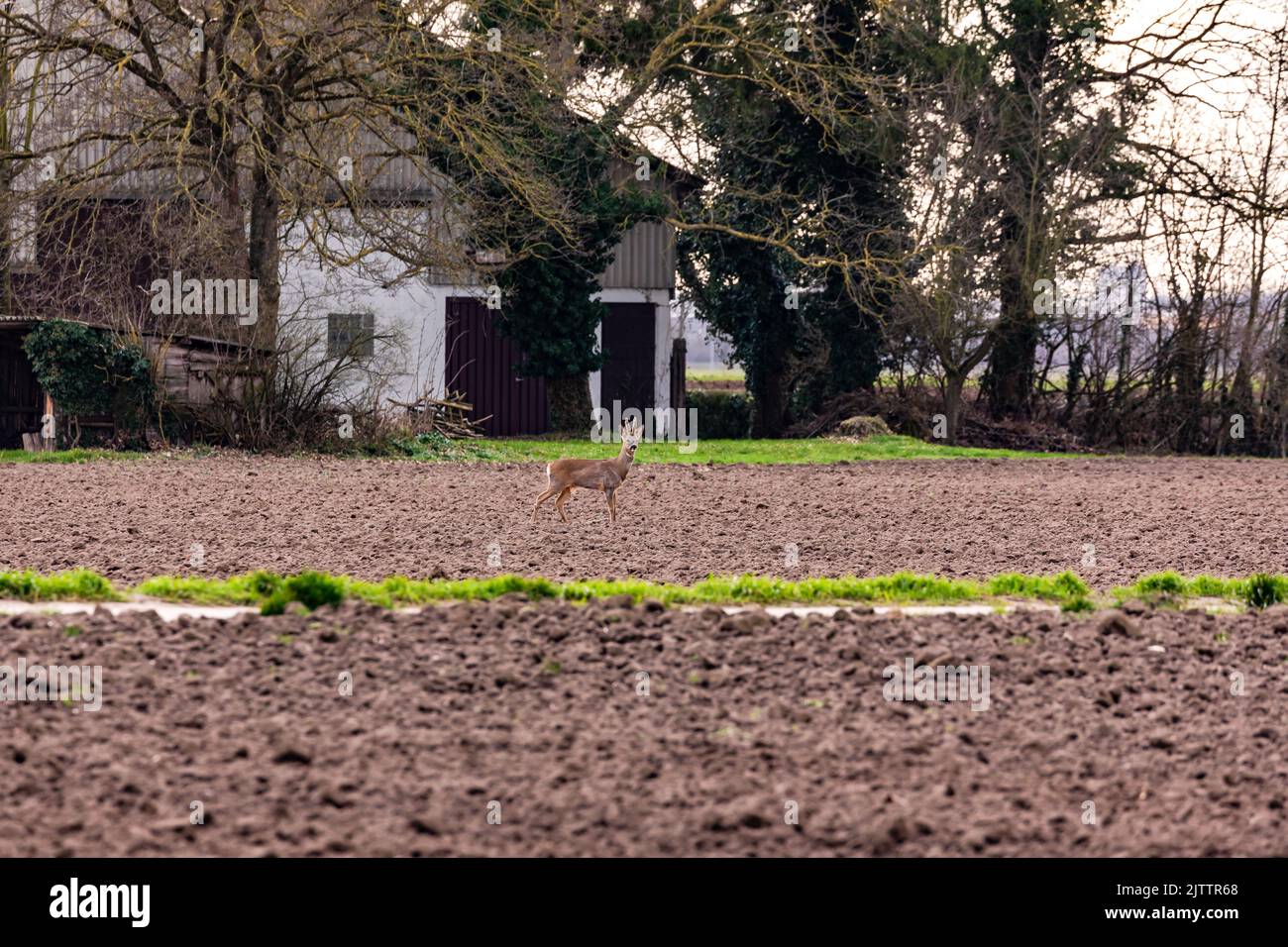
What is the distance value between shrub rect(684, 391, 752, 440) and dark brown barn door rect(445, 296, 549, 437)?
14.3ft

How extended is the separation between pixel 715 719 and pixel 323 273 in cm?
2893

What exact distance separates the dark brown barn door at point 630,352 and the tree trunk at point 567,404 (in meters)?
4.62

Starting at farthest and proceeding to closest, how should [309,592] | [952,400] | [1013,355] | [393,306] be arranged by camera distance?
[393,306]
[1013,355]
[952,400]
[309,592]

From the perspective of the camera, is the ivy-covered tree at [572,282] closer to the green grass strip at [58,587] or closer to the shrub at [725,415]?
the shrub at [725,415]

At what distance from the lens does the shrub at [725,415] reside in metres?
37.6

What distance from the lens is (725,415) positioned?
124 feet

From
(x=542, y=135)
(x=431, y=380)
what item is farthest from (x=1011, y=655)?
(x=431, y=380)

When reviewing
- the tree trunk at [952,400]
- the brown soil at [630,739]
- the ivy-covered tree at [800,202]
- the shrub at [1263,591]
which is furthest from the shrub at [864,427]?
the brown soil at [630,739]

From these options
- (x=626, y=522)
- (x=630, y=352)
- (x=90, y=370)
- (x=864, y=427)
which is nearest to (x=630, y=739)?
(x=626, y=522)

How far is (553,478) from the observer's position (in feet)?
47.8

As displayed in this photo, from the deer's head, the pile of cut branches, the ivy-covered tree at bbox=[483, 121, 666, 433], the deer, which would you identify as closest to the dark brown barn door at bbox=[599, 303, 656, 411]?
the ivy-covered tree at bbox=[483, 121, 666, 433]

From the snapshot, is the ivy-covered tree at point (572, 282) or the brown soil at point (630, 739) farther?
the ivy-covered tree at point (572, 282)

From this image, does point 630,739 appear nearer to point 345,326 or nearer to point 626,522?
point 626,522

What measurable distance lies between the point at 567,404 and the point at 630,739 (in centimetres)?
2678
